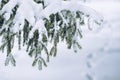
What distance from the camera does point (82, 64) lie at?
9.36m

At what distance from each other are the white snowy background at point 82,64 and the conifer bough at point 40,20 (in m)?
2.94

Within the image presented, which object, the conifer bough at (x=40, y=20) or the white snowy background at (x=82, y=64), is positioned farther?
the white snowy background at (x=82, y=64)

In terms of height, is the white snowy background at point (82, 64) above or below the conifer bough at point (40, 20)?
above

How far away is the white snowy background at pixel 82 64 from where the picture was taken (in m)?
8.37

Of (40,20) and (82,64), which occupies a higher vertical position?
(82,64)

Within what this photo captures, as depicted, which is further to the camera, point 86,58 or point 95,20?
point 86,58

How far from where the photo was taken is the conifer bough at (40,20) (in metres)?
4.87

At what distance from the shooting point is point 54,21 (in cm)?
510

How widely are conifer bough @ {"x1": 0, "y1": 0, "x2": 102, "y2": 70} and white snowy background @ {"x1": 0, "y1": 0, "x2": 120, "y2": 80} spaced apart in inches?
116

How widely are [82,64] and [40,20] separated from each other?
4.62 metres

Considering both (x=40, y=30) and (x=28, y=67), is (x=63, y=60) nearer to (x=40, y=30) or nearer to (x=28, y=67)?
(x=28, y=67)

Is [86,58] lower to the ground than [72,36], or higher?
higher

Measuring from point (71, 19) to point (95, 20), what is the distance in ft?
0.99

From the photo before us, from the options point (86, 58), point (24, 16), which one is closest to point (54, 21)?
point (24, 16)
